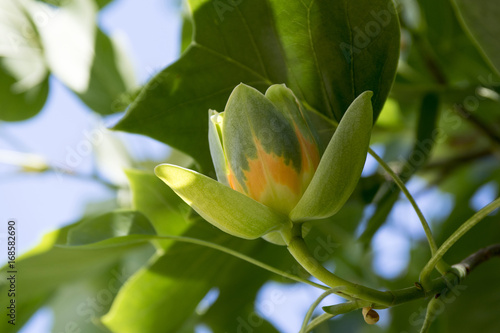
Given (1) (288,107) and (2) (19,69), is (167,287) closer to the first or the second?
(1) (288,107)

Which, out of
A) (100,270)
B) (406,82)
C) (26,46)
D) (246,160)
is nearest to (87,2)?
(26,46)

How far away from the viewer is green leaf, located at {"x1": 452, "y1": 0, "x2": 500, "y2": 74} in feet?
1.97

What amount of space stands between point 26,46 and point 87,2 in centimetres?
17

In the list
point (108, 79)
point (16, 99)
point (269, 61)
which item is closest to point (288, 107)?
point (269, 61)

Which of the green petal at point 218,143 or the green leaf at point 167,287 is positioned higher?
the green petal at point 218,143

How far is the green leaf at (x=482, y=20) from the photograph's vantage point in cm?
60

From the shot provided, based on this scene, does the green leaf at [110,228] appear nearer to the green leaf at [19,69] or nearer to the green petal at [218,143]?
the green petal at [218,143]

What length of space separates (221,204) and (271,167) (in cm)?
6

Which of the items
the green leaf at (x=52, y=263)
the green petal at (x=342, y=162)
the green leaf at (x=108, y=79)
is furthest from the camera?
the green leaf at (x=108, y=79)

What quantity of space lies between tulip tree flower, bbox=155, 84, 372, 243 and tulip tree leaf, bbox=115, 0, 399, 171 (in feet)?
0.32

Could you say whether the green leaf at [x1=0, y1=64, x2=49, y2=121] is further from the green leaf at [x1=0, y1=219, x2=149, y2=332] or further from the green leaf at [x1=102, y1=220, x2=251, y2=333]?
the green leaf at [x1=102, y1=220, x2=251, y2=333]

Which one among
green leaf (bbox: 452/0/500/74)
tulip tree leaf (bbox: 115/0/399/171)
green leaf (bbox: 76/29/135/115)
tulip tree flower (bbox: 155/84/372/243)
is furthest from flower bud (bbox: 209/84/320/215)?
green leaf (bbox: 76/29/135/115)

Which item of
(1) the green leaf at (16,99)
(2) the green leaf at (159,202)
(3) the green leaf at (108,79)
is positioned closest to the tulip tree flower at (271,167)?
(2) the green leaf at (159,202)

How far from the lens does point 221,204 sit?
18.1 inches
